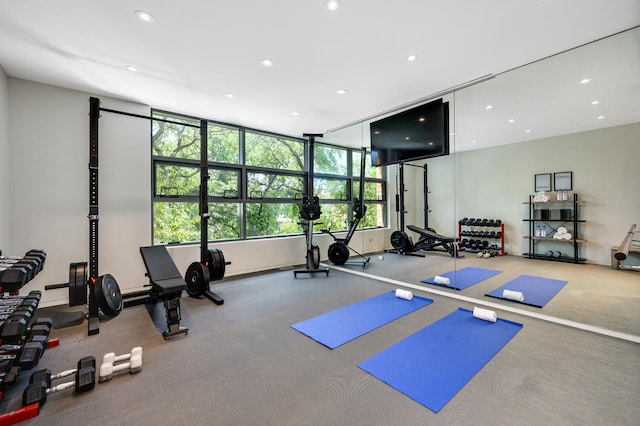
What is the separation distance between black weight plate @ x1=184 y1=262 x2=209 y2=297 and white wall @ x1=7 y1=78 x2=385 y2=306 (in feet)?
2.84

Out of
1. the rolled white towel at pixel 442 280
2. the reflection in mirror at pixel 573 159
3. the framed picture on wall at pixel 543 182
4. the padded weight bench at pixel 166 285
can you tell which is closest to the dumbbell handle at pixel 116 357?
the padded weight bench at pixel 166 285

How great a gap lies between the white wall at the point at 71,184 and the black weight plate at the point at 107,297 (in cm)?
138

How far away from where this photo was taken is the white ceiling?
218 centimetres

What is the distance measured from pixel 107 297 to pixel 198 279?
1109 millimetres

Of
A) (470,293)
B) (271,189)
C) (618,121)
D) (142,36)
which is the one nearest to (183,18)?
(142,36)

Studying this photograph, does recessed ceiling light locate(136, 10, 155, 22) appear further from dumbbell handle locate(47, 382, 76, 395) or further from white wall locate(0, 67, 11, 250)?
dumbbell handle locate(47, 382, 76, 395)

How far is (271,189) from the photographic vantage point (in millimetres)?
5570

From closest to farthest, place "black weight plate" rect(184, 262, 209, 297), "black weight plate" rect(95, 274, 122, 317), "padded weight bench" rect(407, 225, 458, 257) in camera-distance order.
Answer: "black weight plate" rect(95, 274, 122, 317)
"black weight plate" rect(184, 262, 209, 297)
"padded weight bench" rect(407, 225, 458, 257)

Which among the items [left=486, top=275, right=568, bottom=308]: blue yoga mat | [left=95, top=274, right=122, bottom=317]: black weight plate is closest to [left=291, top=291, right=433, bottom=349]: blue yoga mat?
[left=486, top=275, right=568, bottom=308]: blue yoga mat

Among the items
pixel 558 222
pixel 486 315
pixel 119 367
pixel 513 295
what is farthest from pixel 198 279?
pixel 558 222

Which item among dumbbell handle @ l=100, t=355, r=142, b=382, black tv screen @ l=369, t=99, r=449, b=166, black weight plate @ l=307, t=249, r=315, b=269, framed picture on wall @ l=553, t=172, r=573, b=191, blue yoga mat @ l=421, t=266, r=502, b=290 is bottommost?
dumbbell handle @ l=100, t=355, r=142, b=382

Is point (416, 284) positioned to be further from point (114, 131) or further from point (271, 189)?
point (114, 131)

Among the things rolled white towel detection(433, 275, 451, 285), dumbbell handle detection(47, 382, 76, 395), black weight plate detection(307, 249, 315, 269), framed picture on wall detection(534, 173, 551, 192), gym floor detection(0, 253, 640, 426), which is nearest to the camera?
gym floor detection(0, 253, 640, 426)

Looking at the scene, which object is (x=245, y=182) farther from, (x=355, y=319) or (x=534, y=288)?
(x=534, y=288)
